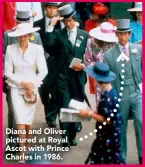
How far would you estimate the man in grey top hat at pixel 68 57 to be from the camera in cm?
1018

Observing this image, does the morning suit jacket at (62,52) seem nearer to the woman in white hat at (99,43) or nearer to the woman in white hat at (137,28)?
the woman in white hat at (99,43)

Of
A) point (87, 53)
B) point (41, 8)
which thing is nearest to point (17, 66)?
point (87, 53)

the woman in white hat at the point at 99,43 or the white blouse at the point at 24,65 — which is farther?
the woman in white hat at the point at 99,43

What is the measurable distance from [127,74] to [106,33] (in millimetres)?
760

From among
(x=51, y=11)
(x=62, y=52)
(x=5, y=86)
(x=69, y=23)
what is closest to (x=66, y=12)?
(x=69, y=23)

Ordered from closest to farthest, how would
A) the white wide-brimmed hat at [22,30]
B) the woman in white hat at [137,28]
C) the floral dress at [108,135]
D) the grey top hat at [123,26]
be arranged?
the floral dress at [108,135] → the grey top hat at [123,26] → the white wide-brimmed hat at [22,30] → the woman in white hat at [137,28]

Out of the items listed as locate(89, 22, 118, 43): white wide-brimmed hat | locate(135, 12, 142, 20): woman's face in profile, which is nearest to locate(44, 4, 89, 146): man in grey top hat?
locate(89, 22, 118, 43): white wide-brimmed hat

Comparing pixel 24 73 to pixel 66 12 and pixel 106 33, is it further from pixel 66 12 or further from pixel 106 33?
pixel 106 33

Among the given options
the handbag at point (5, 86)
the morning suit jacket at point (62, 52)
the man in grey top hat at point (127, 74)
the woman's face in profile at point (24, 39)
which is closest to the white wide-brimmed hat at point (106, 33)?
the morning suit jacket at point (62, 52)

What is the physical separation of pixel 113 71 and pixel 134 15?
1834 mm

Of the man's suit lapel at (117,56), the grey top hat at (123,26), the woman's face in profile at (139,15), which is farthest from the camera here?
the woman's face in profile at (139,15)

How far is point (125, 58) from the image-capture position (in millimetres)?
9469

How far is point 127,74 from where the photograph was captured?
9.47 meters

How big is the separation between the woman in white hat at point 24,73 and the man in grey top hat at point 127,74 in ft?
2.87
